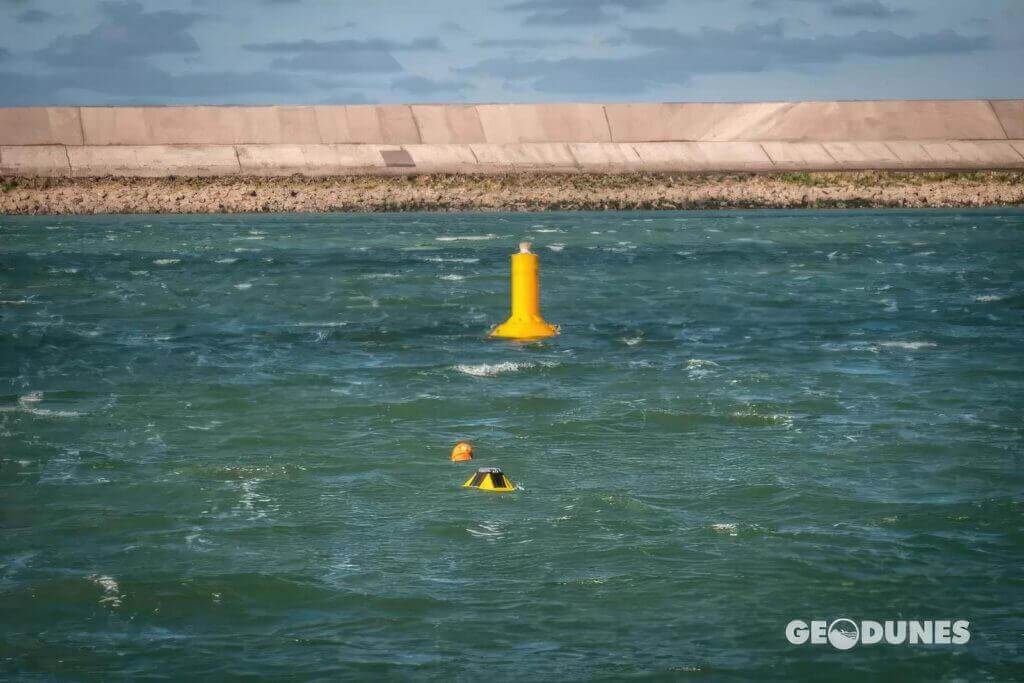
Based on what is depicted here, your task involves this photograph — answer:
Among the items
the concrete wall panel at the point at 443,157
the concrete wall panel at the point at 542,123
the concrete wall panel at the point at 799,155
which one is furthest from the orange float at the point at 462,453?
the concrete wall panel at the point at 799,155

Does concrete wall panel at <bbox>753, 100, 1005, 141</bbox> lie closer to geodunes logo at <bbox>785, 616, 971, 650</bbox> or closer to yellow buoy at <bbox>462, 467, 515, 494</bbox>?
yellow buoy at <bbox>462, 467, 515, 494</bbox>

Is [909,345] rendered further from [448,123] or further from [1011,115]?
[1011,115]

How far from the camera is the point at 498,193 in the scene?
5881 centimetres

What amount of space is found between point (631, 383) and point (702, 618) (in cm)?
862

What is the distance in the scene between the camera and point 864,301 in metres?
26.8

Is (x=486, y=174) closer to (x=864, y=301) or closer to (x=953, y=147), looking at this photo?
(x=953, y=147)

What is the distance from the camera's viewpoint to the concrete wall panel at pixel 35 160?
59031 millimetres

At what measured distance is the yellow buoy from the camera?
12352mm

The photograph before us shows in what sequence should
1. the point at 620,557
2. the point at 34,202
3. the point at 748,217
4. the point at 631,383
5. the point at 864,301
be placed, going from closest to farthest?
the point at 620,557, the point at 631,383, the point at 864,301, the point at 748,217, the point at 34,202

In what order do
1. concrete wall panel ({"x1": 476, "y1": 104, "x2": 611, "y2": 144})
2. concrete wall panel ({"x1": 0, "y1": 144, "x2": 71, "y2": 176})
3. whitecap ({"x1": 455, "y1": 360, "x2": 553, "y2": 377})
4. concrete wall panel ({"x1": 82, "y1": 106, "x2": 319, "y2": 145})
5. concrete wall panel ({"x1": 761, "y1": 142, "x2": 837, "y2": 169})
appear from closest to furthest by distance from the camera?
whitecap ({"x1": 455, "y1": 360, "x2": 553, "y2": 377}), concrete wall panel ({"x1": 0, "y1": 144, "x2": 71, "y2": 176}), concrete wall panel ({"x1": 82, "y1": 106, "x2": 319, "y2": 145}), concrete wall panel ({"x1": 761, "y1": 142, "x2": 837, "y2": 169}), concrete wall panel ({"x1": 476, "y1": 104, "x2": 611, "y2": 144})

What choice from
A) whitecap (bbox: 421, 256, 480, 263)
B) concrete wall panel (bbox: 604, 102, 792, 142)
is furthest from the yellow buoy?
concrete wall panel (bbox: 604, 102, 792, 142)

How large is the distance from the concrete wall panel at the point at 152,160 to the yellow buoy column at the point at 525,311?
135 feet

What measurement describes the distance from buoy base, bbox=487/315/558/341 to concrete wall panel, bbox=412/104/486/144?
4327 centimetres

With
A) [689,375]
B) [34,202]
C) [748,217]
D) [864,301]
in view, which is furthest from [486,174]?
[689,375]
